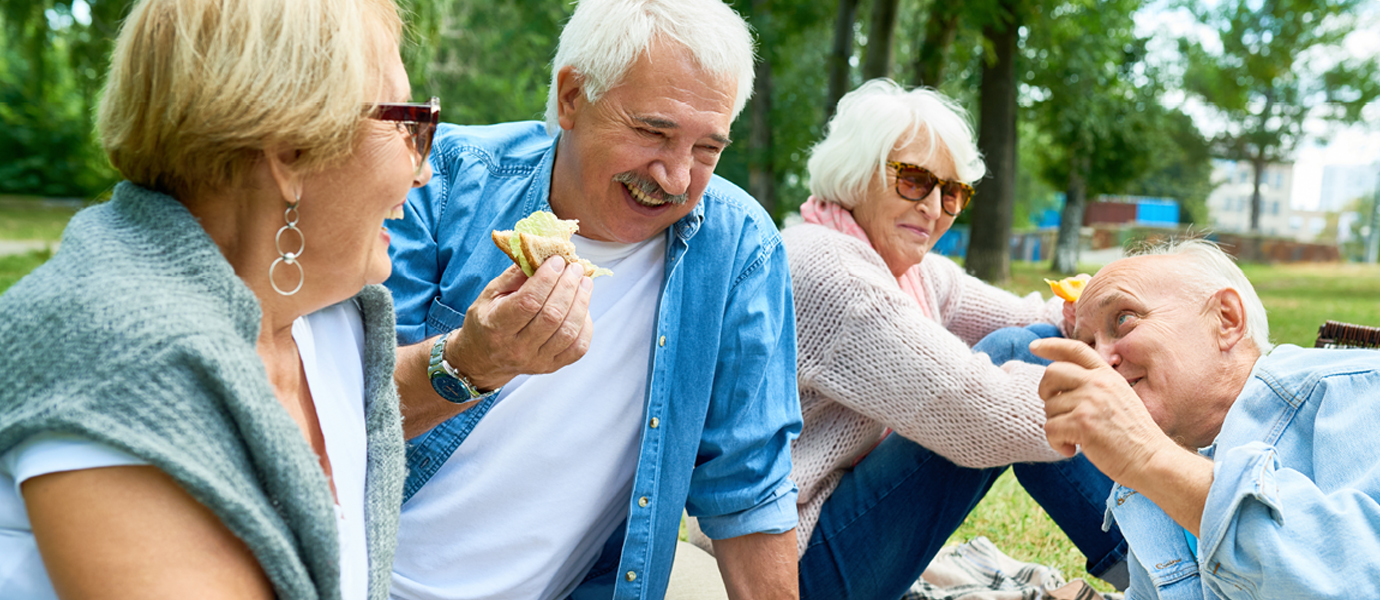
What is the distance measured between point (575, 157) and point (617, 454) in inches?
27.8

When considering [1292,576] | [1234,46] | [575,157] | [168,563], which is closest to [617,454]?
[575,157]

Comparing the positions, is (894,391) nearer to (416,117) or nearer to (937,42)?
(416,117)

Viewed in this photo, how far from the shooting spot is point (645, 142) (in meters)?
2.15

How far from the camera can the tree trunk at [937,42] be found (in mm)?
11352

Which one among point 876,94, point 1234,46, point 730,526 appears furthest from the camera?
point 1234,46

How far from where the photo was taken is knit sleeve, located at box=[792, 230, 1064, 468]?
8.26ft

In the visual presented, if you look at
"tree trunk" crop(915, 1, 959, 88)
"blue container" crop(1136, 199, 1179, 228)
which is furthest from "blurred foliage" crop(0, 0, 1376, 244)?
"blue container" crop(1136, 199, 1179, 228)

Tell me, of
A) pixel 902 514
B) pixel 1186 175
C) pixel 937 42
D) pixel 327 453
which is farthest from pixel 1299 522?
pixel 1186 175

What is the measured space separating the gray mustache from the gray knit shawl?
3.41 feet

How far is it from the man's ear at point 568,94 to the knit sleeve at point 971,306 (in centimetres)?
163

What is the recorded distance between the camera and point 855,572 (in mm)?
2736

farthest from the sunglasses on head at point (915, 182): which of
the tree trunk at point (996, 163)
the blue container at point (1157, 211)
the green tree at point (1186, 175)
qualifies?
the blue container at point (1157, 211)

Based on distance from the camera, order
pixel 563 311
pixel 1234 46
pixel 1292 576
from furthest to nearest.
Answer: pixel 1234 46 < pixel 563 311 < pixel 1292 576

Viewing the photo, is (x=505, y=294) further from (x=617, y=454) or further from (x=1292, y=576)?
(x=1292, y=576)
